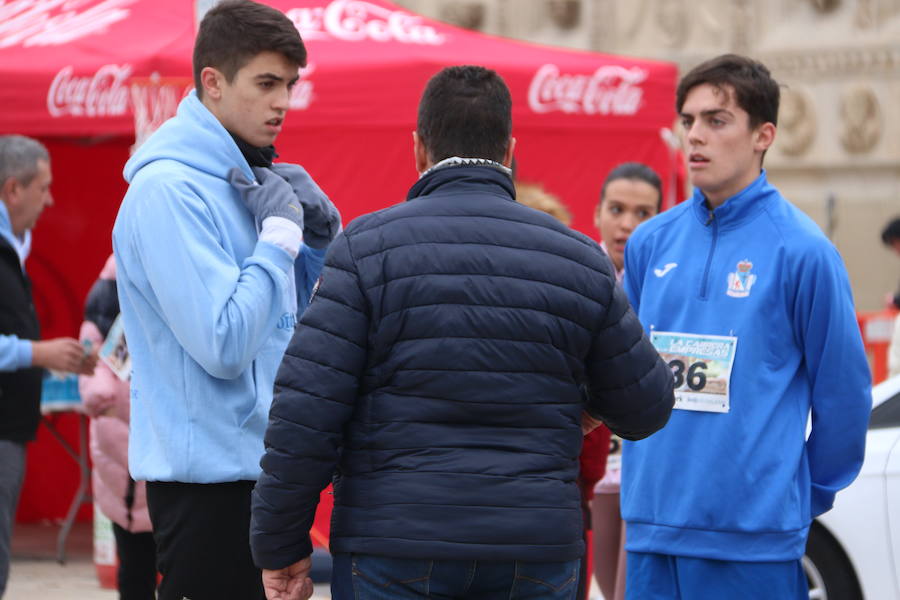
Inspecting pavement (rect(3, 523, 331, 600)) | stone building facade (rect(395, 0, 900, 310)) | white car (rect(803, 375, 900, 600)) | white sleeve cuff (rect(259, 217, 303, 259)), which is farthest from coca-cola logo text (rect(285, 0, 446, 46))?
stone building facade (rect(395, 0, 900, 310))

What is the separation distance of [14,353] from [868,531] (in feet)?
10.6

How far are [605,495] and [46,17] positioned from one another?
403 centimetres

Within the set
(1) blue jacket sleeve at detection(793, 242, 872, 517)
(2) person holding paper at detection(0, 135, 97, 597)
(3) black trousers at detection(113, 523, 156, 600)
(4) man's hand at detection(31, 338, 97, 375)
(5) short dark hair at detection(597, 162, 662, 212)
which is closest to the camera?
(1) blue jacket sleeve at detection(793, 242, 872, 517)

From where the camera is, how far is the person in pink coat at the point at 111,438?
5.48 m

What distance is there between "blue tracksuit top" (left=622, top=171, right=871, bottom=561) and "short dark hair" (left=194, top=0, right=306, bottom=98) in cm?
120

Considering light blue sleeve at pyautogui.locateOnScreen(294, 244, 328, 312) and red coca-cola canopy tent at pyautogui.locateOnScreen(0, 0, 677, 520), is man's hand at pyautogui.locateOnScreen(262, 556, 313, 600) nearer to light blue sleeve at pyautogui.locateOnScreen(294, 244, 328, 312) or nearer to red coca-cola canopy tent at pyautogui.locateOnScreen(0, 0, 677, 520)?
light blue sleeve at pyautogui.locateOnScreen(294, 244, 328, 312)

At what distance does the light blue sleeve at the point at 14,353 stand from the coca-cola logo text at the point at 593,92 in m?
3.18

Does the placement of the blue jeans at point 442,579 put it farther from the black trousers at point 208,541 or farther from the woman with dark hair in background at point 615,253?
the woman with dark hair in background at point 615,253

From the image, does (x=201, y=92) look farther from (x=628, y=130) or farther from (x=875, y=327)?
(x=875, y=327)

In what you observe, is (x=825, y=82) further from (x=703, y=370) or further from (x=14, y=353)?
(x=703, y=370)

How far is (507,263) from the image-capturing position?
2.84m

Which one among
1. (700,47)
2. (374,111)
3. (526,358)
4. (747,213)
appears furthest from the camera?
(700,47)

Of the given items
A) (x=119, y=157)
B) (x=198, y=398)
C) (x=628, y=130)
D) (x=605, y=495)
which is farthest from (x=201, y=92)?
(x=119, y=157)

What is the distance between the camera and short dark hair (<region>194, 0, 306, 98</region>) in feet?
10.9
